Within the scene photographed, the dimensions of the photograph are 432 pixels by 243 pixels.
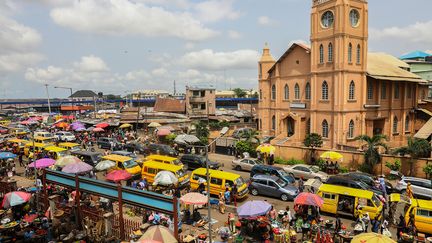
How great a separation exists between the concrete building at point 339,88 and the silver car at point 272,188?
1490cm

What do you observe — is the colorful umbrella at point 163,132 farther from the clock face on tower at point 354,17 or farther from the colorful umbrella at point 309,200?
the colorful umbrella at point 309,200

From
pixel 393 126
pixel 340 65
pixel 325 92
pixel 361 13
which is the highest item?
pixel 361 13

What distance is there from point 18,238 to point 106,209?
14.6 feet

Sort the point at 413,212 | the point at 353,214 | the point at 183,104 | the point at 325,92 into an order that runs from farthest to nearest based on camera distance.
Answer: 1. the point at 183,104
2. the point at 325,92
3. the point at 353,214
4. the point at 413,212

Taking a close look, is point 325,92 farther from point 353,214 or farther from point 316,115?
point 353,214

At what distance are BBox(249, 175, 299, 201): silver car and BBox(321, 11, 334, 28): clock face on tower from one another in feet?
69.2

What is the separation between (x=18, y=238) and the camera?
15.2 meters

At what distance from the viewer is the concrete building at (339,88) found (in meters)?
33.3

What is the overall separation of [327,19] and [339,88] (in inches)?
309

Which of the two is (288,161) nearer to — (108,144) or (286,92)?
(286,92)

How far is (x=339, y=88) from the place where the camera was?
109ft

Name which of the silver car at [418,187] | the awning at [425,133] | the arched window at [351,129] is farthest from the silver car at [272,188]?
the awning at [425,133]

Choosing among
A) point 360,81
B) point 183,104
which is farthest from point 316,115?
point 183,104

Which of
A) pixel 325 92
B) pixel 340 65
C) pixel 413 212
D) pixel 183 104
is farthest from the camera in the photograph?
pixel 183 104
